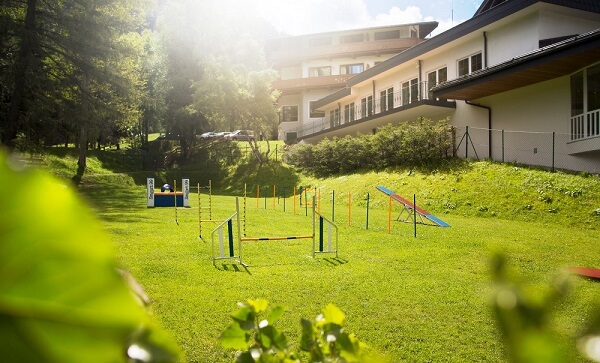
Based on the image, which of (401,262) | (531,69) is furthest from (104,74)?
(531,69)

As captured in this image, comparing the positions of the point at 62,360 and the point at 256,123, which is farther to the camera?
the point at 256,123

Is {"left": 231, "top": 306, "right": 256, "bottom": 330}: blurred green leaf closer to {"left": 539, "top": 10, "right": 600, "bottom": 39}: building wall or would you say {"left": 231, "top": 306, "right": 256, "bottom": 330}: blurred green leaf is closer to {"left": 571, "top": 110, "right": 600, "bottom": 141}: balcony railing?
{"left": 571, "top": 110, "right": 600, "bottom": 141}: balcony railing

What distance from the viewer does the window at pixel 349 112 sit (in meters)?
34.8

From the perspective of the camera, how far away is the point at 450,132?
2173 cm

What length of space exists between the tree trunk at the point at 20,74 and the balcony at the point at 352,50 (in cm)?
3189

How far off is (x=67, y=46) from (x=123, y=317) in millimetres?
21239

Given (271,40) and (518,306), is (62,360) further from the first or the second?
(271,40)

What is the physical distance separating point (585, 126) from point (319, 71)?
33.4 m

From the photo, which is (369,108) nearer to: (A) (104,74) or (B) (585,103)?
(B) (585,103)

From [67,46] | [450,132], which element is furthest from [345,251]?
[67,46]

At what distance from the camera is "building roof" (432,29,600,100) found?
48.5 ft

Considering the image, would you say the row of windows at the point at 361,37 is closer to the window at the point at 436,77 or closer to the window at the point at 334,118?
the window at the point at 334,118

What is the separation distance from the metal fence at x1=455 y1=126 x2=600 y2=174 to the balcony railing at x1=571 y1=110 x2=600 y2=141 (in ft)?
1.06

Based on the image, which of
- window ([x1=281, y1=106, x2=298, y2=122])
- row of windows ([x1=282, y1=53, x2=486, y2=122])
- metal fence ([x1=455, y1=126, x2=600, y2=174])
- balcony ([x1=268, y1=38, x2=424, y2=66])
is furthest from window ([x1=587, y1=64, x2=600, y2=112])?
window ([x1=281, y1=106, x2=298, y2=122])
